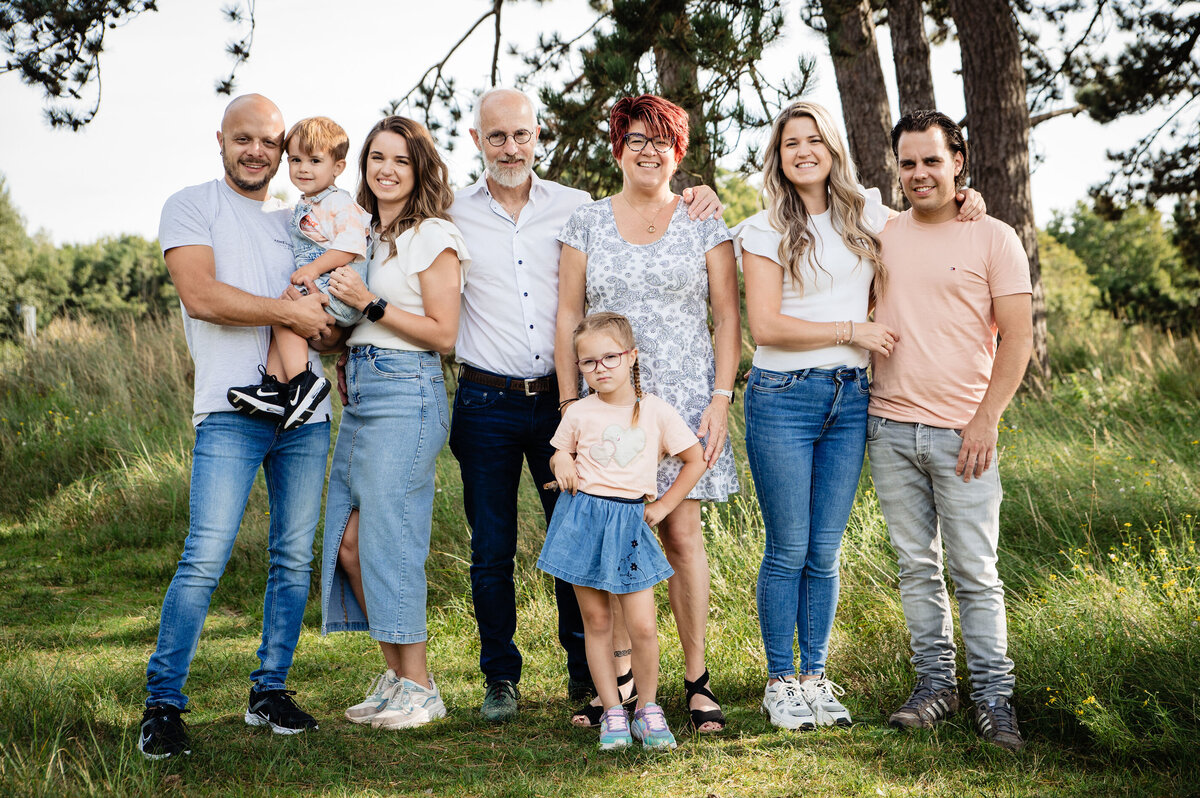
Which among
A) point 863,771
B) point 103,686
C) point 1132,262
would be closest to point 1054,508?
point 863,771

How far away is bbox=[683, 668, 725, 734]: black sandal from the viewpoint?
3.37 m

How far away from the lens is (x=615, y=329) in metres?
3.18

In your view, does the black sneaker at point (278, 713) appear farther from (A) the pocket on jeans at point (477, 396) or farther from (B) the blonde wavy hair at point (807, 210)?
(B) the blonde wavy hair at point (807, 210)

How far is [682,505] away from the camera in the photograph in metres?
3.36

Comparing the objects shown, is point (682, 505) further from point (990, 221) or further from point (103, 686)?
point (103, 686)

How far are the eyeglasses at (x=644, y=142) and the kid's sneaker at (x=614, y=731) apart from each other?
1947 mm

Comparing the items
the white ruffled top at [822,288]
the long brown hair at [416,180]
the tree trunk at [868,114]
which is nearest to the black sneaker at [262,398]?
the long brown hair at [416,180]

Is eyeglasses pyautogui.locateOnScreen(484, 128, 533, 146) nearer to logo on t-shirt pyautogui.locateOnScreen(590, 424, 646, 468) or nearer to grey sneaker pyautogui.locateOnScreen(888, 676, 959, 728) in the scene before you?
logo on t-shirt pyautogui.locateOnScreen(590, 424, 646, 468)

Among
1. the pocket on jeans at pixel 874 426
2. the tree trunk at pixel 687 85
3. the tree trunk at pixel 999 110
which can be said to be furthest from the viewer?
the tree trunk at pixel 999 110

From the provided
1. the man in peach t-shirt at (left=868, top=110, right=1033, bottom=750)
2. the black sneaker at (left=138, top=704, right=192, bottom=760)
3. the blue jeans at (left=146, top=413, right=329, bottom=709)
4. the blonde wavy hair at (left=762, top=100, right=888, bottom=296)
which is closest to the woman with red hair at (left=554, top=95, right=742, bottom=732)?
the blonde wavy hair at (left=762, top=100, right=888, bottom=296)

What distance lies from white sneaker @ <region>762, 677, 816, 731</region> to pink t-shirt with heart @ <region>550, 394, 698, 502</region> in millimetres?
860

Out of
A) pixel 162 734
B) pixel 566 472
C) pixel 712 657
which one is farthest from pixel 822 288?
pixel 162 734

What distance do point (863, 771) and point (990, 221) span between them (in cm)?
186

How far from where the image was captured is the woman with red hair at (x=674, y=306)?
10.9 feet
